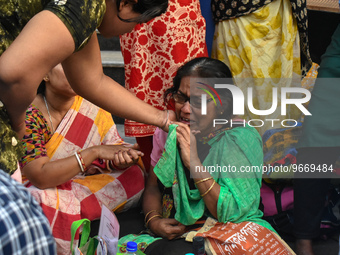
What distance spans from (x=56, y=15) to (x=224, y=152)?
1.31 metres

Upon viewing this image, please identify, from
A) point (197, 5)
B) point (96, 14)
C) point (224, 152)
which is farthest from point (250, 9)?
point (96, 14)

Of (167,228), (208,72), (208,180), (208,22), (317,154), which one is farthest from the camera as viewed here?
(208,22)

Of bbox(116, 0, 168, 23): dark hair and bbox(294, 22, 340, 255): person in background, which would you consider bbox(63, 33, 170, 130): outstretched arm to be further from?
bbox(294, 22, 340, 255): person in background

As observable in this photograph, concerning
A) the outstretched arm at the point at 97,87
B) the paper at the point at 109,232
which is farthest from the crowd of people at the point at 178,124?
the paper at the point at 109,232

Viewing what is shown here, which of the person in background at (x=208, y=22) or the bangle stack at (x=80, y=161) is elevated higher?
the person in background at (x=208, y=22)

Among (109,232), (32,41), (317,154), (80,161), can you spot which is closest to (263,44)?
(317,154)

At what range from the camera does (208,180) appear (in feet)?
7.61

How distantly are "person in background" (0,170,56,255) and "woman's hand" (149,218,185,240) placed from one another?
5.05ft

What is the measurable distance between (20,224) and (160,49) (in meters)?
2.18

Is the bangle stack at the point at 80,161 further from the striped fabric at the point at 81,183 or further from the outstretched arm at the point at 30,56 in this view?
the outstretched arm at the point at 30,56

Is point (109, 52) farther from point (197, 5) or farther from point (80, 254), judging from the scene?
point (80, 254)

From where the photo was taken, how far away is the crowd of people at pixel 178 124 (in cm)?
181

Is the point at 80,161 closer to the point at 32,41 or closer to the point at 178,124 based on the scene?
the point at 178,124

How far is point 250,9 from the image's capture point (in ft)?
9.93
